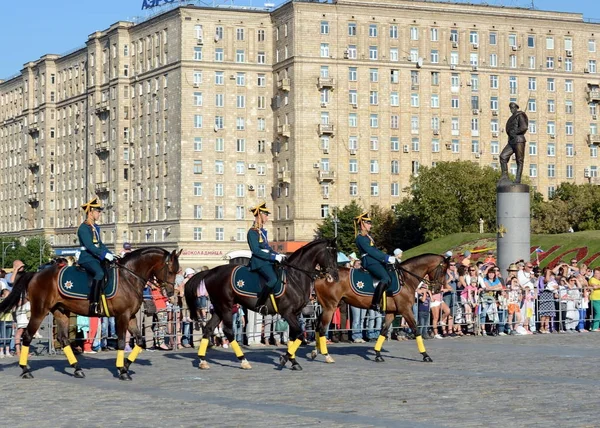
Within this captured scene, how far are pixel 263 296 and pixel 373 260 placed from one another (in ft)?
9.61

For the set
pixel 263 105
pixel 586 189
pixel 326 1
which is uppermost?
pixel 326 1

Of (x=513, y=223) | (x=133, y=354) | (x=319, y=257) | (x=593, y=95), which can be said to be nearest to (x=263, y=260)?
(x=319, y=257)

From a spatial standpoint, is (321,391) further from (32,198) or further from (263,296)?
(32,198)

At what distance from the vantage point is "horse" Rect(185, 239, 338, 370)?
26.3 metres

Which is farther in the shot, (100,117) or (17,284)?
(100,117)

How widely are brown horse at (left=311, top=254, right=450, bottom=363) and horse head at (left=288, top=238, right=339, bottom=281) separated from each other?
4.31ft

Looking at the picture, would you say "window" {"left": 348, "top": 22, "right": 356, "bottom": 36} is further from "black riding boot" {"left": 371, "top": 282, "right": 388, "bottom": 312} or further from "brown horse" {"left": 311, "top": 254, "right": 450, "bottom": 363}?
"black riding boot" {"left": 371, "top": 282, "right": 388, "bottom": 312}

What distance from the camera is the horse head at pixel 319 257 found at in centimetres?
2656

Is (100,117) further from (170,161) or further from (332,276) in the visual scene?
(332,276)

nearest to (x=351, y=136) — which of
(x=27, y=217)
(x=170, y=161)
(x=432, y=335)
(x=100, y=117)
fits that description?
(x=170, y=161)

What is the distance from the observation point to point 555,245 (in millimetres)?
87500

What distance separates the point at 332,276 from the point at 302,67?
103 meters

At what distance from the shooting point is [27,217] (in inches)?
6732

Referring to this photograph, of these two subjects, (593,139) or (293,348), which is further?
(593,139)
